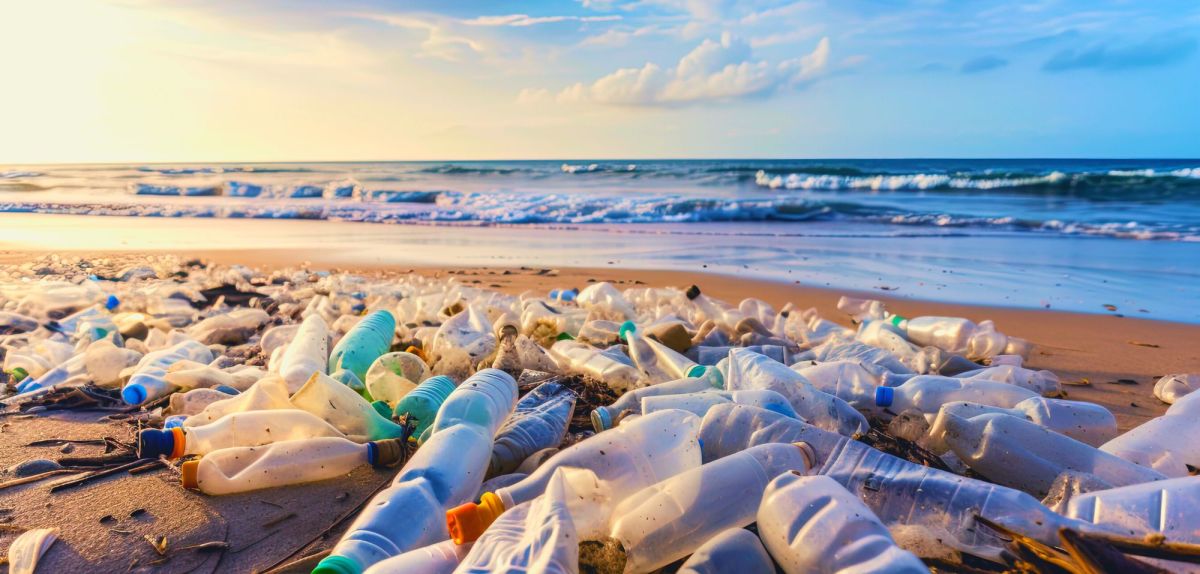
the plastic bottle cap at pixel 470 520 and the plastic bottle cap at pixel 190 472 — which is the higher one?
the plastic bottle cap at pixel 470 520

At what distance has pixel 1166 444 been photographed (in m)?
1.86

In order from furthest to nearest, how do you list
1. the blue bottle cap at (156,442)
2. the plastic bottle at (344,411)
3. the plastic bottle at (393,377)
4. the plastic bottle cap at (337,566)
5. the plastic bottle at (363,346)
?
1. the plastic bottle at (363,346)
2. the plastic bottle at (393,377)
3. the plastic bottle at (344,411)
4. the blue bottle cap at (156,442)
5. the plastic bottle cap at (337,566)

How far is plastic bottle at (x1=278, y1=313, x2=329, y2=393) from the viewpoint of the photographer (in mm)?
2094

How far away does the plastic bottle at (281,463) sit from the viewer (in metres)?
1.58

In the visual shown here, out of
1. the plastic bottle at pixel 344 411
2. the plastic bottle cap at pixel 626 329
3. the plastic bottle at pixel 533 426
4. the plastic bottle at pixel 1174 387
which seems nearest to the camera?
the plastic bottle at pixel 533 426

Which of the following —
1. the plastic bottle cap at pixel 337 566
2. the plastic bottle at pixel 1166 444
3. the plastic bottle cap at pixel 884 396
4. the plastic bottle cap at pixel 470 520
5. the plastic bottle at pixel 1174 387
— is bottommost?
the plastic bottle at pixel 1174 387

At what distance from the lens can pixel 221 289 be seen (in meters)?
4.84

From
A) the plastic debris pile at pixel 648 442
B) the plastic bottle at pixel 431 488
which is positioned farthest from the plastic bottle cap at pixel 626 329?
the plastic bottle at pixel 431 488

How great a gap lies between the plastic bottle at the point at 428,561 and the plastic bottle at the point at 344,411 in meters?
0.71

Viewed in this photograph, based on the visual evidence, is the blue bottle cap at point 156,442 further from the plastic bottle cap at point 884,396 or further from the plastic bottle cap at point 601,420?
the plastic bottle cap at point 884,396

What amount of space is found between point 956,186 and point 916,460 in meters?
17.9

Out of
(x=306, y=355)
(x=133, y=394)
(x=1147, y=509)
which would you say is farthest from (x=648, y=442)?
(x=133, y=394)

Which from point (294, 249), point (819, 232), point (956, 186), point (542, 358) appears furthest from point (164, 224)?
point (956, 186)

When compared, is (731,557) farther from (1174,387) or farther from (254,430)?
(1174,387)
